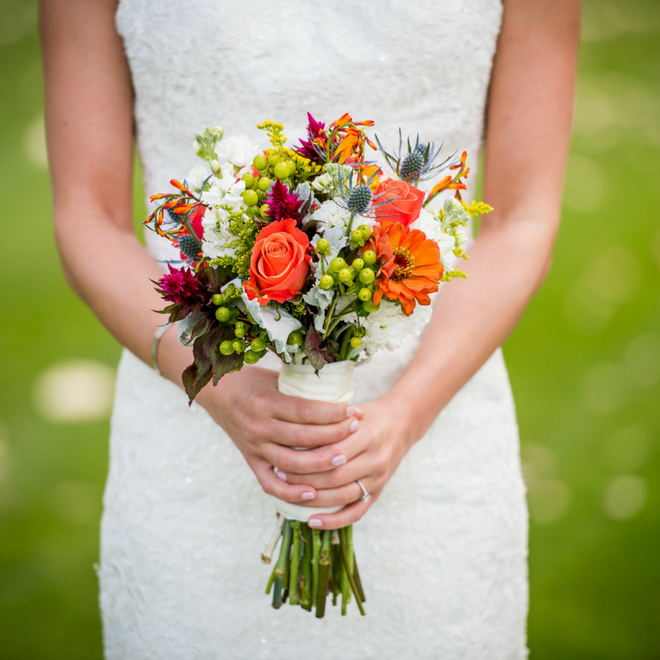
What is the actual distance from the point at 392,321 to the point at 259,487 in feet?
2.42

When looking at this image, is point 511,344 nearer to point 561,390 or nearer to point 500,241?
point 561,390

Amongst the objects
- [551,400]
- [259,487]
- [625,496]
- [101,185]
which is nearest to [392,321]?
[259,487]

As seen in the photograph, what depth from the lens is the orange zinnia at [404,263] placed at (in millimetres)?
978

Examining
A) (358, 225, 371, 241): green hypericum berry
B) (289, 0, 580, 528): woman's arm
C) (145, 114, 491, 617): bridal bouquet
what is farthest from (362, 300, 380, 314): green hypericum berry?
(289, 0, 580, 528): woman's arm

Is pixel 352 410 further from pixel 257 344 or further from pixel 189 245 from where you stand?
pixel 189 245

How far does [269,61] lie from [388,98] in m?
0.29

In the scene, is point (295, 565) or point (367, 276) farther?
point (295, 565)

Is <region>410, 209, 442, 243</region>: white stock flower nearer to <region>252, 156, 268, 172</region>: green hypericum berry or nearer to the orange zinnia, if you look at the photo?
the orange zinnia

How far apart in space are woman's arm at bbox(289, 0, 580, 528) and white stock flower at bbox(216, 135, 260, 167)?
615 mm

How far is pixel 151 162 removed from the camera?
164 cm

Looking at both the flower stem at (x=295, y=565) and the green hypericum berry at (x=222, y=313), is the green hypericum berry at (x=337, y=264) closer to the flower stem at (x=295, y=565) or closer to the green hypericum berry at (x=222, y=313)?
the green hypericum berry at (x=222, y=313)

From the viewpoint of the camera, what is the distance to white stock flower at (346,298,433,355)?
3.54ft

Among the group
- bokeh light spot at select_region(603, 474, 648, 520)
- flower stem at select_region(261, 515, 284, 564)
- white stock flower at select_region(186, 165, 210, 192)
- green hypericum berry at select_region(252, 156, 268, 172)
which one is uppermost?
bokeh light spot at select_region(603, 474, 648, 520)

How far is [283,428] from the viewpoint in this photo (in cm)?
129
